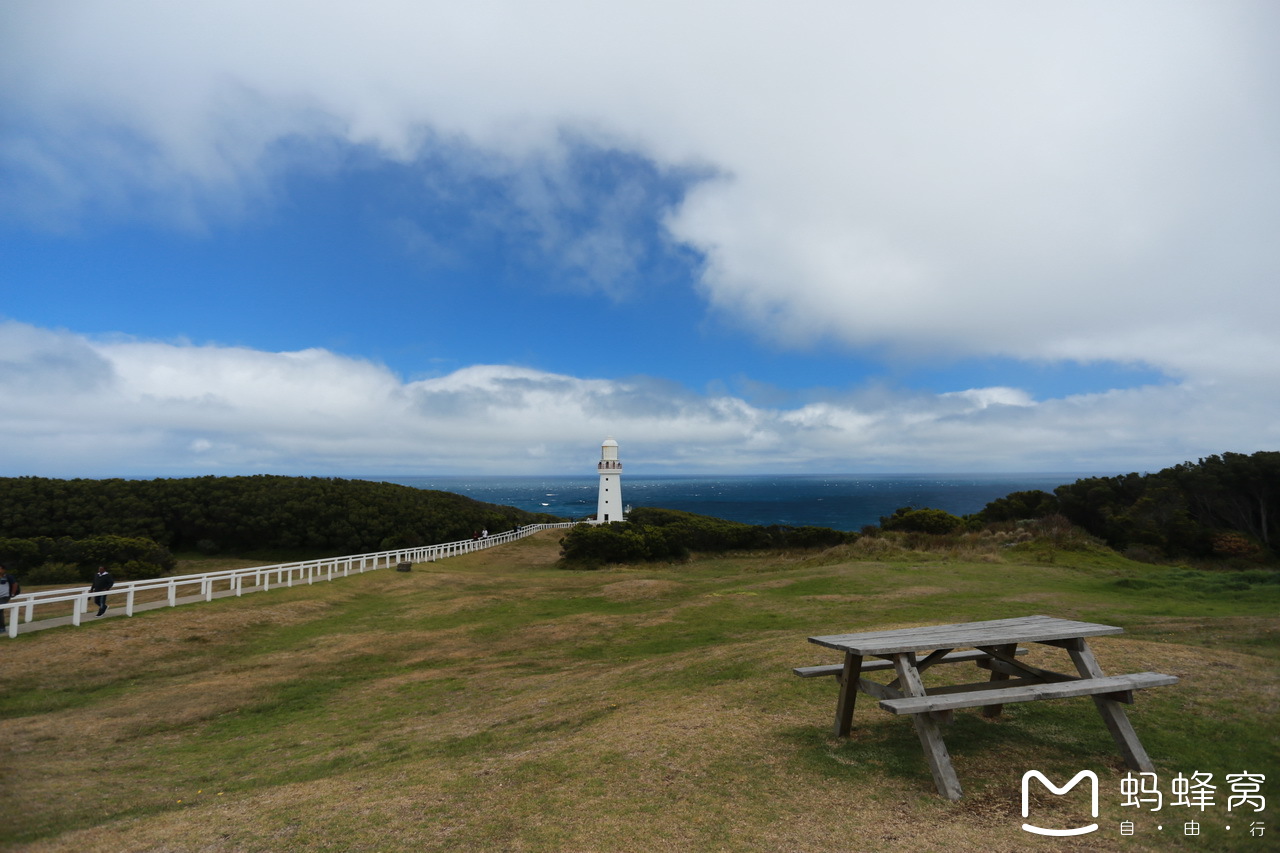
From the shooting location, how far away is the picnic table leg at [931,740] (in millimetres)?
4926

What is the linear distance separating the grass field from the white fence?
76 cm

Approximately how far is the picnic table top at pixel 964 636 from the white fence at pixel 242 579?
1532 centimetres

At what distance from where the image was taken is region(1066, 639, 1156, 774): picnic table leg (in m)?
5.34

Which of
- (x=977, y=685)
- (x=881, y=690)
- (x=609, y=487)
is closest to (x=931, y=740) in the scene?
(x=881, y=690)

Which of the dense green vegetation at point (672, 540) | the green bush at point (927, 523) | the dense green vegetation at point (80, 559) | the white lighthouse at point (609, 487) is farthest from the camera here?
the white lighthouse at point (609, 487)

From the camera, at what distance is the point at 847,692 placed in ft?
20.0

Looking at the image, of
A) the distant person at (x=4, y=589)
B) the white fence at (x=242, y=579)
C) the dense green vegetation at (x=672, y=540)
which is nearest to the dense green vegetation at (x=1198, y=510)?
the dense green vegetation at (x=672, y=540)

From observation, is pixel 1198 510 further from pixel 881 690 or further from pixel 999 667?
pixel 881 690

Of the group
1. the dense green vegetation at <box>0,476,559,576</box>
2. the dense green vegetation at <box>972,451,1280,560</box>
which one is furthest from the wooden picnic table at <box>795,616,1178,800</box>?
the dense green vegetation at <box>0,476,559,576</box>

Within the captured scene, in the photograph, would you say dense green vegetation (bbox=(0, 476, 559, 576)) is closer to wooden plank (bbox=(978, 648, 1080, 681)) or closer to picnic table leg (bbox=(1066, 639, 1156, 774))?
wooden plank (bbox=(978, 648, 1080, 681))

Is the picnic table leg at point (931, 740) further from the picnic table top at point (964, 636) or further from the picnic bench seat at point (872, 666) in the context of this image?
the picnic bench seat at point (872, 666)

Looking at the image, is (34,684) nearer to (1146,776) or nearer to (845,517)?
(1146,776)

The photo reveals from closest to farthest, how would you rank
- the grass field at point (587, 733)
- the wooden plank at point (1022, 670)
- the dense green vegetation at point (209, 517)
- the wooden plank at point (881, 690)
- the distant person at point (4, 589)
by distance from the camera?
the grass field at point (587, 733), the wooden plank at point (881, 690), the wooden plank at point (1022, 670), the distant person at point (4, 589), the dense green vegetation at point (209, 517)

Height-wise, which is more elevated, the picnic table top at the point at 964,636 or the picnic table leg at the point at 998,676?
the picnic table top at the point at 964,636
